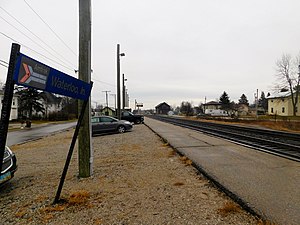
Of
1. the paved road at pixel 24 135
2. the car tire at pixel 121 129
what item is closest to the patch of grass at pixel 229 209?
the paved road at pixel 24 135

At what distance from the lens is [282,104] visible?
69.5 meters

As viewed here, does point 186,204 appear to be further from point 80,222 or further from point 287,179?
point 287,179

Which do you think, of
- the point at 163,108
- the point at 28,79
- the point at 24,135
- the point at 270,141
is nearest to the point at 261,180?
the point at 28,79

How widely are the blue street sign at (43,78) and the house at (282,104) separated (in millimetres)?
73451

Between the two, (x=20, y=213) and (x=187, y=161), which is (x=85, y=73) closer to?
(x=20, y=213)

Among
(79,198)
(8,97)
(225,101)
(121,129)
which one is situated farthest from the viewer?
(225,101)

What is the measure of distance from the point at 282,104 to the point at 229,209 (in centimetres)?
7606

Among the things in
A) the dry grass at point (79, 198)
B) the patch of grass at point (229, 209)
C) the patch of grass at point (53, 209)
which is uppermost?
the patch of grass at point (229, 209)

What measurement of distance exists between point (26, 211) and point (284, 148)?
1039cm

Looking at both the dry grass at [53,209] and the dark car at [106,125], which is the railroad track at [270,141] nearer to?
the dark car at [106,125]

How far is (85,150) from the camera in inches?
227

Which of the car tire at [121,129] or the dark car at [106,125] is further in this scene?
the car tire at [121,129]

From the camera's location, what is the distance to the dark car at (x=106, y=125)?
1758 centimetres

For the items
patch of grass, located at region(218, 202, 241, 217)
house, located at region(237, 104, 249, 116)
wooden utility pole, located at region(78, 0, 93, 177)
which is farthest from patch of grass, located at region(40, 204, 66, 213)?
house, located at region(237, 104, 249, 116)
